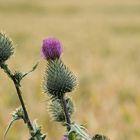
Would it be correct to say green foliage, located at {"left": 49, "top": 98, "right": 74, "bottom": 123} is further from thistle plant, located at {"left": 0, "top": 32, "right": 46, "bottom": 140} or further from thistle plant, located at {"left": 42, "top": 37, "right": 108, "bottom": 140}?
thistle plant, located at {"left": 0, "top": 32, "right": 46, "bottom": 140}

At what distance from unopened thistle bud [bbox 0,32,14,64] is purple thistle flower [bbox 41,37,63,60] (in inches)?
6.2

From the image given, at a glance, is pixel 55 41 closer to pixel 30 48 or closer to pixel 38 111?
pixel 38 111

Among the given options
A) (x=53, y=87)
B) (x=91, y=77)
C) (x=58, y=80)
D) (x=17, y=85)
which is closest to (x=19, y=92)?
(x=17, y=85)

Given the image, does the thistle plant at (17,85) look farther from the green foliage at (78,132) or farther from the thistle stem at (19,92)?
the green foliage at (78,132)

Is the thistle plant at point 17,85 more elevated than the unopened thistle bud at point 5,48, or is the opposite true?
the unopened thistle bud at point 5,48

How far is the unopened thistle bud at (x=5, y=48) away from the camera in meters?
2.77

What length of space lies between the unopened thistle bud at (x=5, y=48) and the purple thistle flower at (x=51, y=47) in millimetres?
158

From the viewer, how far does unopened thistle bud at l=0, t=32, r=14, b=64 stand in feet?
9.10

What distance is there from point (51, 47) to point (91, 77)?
667cm

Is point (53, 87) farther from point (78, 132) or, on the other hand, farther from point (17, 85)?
point (78, 132)

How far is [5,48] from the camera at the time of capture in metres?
2.86

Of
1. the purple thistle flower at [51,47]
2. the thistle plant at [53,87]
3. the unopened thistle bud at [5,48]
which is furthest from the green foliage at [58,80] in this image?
the unopened thistle bud at [5,48]

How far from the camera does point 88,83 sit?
9.08 m

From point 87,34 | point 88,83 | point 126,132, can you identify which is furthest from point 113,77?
point 87,34
